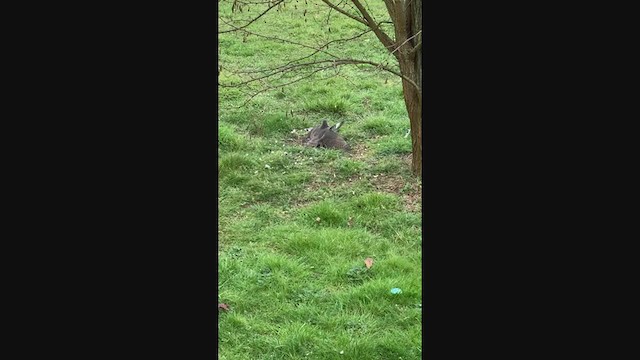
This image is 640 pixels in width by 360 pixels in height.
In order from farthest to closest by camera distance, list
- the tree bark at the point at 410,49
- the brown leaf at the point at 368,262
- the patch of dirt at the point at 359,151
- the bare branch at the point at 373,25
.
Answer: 1. the patch of dirt at the point at 359,151
2. the tree bark at the point at 410,49
3. the bare branch at the point at 373,25
4. the brown leaf at the point at 368,262

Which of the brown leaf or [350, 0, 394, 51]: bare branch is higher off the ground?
[350, 0, 394, 51]: bare branch

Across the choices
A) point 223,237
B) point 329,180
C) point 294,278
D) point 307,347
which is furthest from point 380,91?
point 307,347

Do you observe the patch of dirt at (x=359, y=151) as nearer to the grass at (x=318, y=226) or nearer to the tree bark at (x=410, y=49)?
the grass at (x=318, y=226)

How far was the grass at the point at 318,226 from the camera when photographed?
12.3 ft

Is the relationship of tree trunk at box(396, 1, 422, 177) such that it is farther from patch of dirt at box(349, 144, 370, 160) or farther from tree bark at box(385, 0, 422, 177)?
patch of dirt at box(349, 144, 370, 160)

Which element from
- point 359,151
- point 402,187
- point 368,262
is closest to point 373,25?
point 402,187

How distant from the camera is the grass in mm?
3736

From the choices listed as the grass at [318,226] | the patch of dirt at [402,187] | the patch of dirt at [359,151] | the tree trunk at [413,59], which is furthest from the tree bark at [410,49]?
the patch of dirt at [359,151]

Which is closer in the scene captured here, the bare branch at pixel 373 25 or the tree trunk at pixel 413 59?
the bare branch at pixel 373 25

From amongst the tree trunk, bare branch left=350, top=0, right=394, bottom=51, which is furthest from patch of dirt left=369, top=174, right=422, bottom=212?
bare branch left=350, top=0, right=394, bottom=51

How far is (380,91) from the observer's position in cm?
760

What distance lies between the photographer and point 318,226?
16.3 feet

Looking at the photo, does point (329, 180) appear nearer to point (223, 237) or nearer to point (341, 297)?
point (223, 237)

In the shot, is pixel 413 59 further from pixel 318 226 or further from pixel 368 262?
pixel 368 262
